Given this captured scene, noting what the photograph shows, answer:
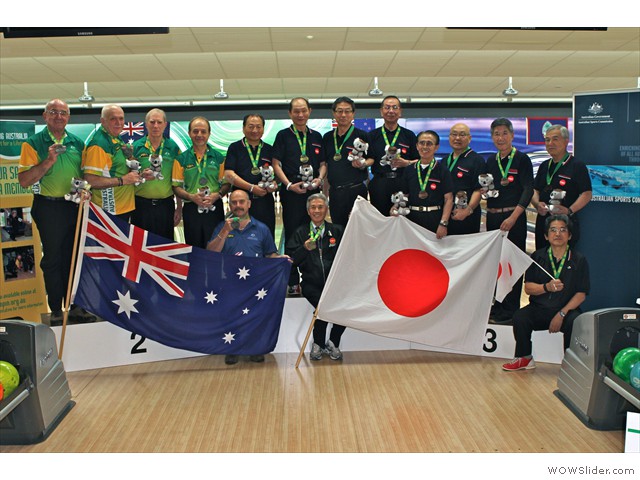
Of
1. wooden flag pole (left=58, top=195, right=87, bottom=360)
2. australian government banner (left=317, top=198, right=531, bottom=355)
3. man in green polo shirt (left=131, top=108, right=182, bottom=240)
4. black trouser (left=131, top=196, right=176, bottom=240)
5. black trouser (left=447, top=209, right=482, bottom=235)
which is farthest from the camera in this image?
black trouser (left=447, top=209, right=482, bottom=235)

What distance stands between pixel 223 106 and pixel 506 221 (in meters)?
7.32

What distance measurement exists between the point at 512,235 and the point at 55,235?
391 centimetres

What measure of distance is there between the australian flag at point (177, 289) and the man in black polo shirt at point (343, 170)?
95 cm

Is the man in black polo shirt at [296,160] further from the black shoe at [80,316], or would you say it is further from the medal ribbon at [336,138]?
the black shoe at [80,316]

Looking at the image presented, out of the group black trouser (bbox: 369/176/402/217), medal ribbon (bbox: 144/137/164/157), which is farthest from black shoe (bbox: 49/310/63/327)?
black trouser (bbox: 369/176/402/217)

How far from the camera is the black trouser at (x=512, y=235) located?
4.90 metres

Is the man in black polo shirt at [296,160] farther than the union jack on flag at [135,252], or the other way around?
the man in black polo shirt at [296,160]

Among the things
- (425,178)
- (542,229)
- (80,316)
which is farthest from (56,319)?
(542,229)

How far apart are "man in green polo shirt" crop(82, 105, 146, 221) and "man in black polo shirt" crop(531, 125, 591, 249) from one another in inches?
138

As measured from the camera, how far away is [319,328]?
455 cm

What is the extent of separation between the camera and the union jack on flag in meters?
4.15

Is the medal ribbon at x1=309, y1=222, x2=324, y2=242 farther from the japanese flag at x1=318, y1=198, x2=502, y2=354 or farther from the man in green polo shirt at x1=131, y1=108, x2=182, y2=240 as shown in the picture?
the man in green polo shirt at x1=131, y1=108, x2=182, y2=240

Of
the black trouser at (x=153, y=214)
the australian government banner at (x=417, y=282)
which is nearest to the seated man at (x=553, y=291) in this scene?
the australian government banner at (x=417, y=282)

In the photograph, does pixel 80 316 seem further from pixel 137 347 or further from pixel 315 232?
pixel 315 232
